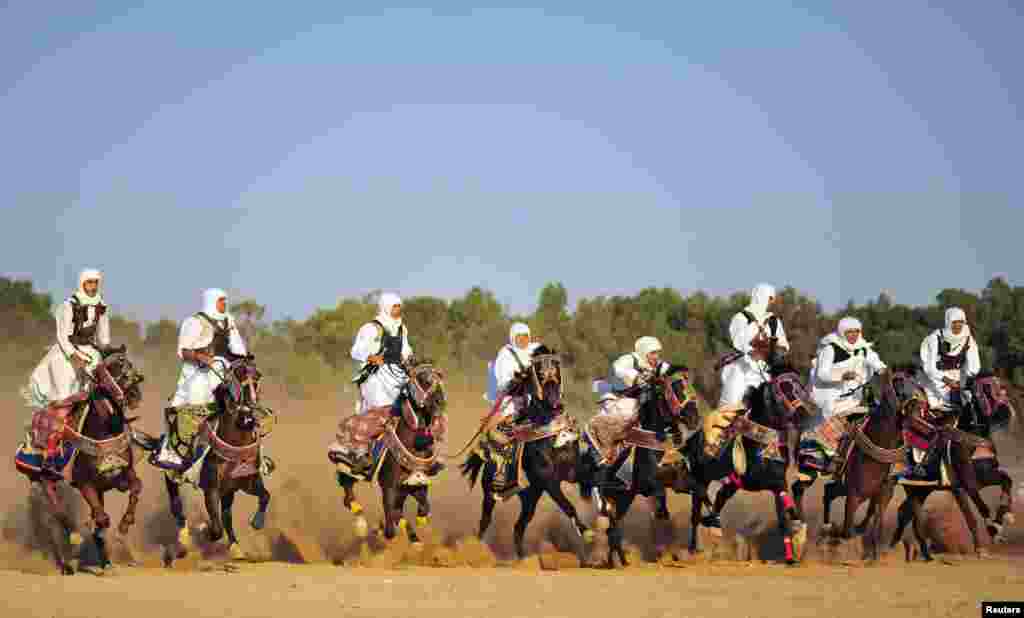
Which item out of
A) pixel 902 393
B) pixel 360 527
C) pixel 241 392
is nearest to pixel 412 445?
pixel 360 527

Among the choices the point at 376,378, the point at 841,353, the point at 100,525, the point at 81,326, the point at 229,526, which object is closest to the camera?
the point at 100,525

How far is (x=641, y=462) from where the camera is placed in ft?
65.2

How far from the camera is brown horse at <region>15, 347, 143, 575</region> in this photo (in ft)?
59.8

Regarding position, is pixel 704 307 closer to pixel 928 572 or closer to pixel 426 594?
pixel 928 572

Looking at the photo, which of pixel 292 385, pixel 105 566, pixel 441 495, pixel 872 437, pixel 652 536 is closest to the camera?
pixel 105 566

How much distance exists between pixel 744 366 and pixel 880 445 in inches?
84.3

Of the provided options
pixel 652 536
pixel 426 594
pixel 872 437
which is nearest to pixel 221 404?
pixel 426 594

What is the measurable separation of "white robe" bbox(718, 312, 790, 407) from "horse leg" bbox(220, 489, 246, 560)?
263 inches

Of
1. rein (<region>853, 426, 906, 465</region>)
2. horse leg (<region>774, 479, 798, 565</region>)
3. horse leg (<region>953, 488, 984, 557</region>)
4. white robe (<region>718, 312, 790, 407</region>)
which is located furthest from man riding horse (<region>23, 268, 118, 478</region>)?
horse leg (<region>953, 488, 984, 557</region>)

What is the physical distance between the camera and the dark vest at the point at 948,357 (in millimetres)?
21719

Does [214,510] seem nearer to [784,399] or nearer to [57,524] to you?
[57,524]

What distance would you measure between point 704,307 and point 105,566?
33590 millimetres

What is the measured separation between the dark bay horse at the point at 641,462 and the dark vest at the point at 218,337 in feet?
17.1

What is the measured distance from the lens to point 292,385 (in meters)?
42.0
